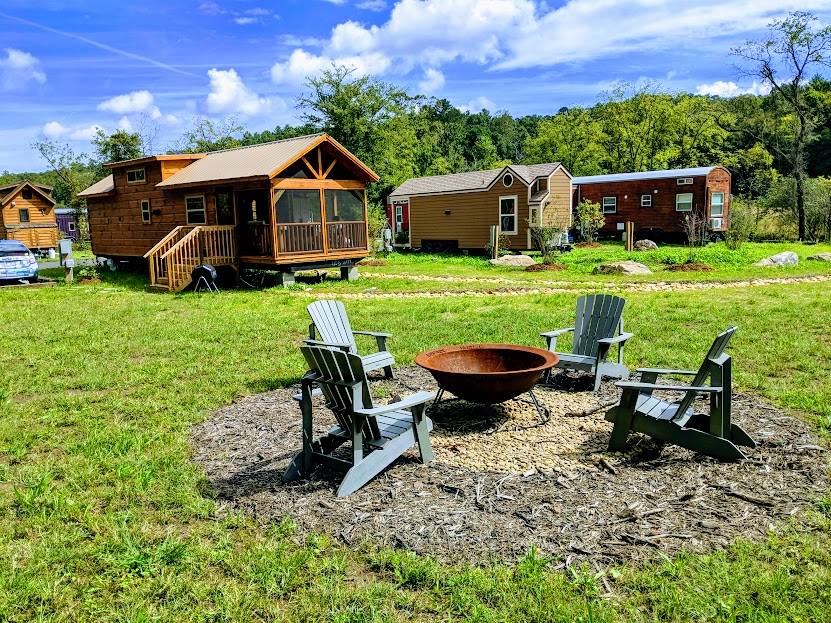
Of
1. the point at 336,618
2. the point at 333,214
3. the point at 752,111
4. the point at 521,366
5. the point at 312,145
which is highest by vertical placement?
the point at 752,111

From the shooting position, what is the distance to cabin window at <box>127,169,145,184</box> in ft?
67.2

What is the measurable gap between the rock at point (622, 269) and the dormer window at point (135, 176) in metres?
14.7

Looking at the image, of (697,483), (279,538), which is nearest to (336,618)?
(279,538)

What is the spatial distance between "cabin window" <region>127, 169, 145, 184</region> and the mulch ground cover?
17142 mm

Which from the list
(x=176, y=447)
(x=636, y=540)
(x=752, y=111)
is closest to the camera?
(x=636, y=540)

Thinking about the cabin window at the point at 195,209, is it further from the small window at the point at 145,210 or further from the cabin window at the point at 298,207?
the cabin window at the point at 298,207

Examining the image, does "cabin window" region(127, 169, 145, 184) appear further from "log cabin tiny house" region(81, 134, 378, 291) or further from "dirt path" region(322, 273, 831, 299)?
"dirt path" region(322, 273, 831, 299)

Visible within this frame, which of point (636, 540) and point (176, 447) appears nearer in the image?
point (636, 540)

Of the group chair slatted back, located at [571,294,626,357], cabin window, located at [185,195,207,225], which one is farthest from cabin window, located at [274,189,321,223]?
chair slatted back, located at [571,294,626,357]

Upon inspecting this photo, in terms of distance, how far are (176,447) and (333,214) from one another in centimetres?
1439

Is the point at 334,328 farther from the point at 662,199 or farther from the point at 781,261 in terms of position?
the point at 662,199

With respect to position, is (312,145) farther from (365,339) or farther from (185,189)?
(365,339)

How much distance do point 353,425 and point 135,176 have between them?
19438mm

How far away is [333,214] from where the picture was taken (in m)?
19.0
